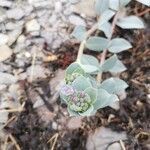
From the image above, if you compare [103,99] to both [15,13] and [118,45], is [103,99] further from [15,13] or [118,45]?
[15,13]

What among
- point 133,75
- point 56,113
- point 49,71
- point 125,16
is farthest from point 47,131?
point 125,16

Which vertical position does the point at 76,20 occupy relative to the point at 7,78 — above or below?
above

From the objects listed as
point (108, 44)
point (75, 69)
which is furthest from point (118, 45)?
point (75, 69)

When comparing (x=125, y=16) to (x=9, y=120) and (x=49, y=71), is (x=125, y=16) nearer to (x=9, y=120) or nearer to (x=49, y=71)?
(x=49, y=71)

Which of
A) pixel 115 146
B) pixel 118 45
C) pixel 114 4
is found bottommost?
pixel 115 146

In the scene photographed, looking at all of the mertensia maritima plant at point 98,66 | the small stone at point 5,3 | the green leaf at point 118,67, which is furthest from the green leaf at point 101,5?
the small stone at point 5,3

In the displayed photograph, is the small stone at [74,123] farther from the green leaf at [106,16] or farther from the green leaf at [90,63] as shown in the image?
the green leaf at [106,16]
